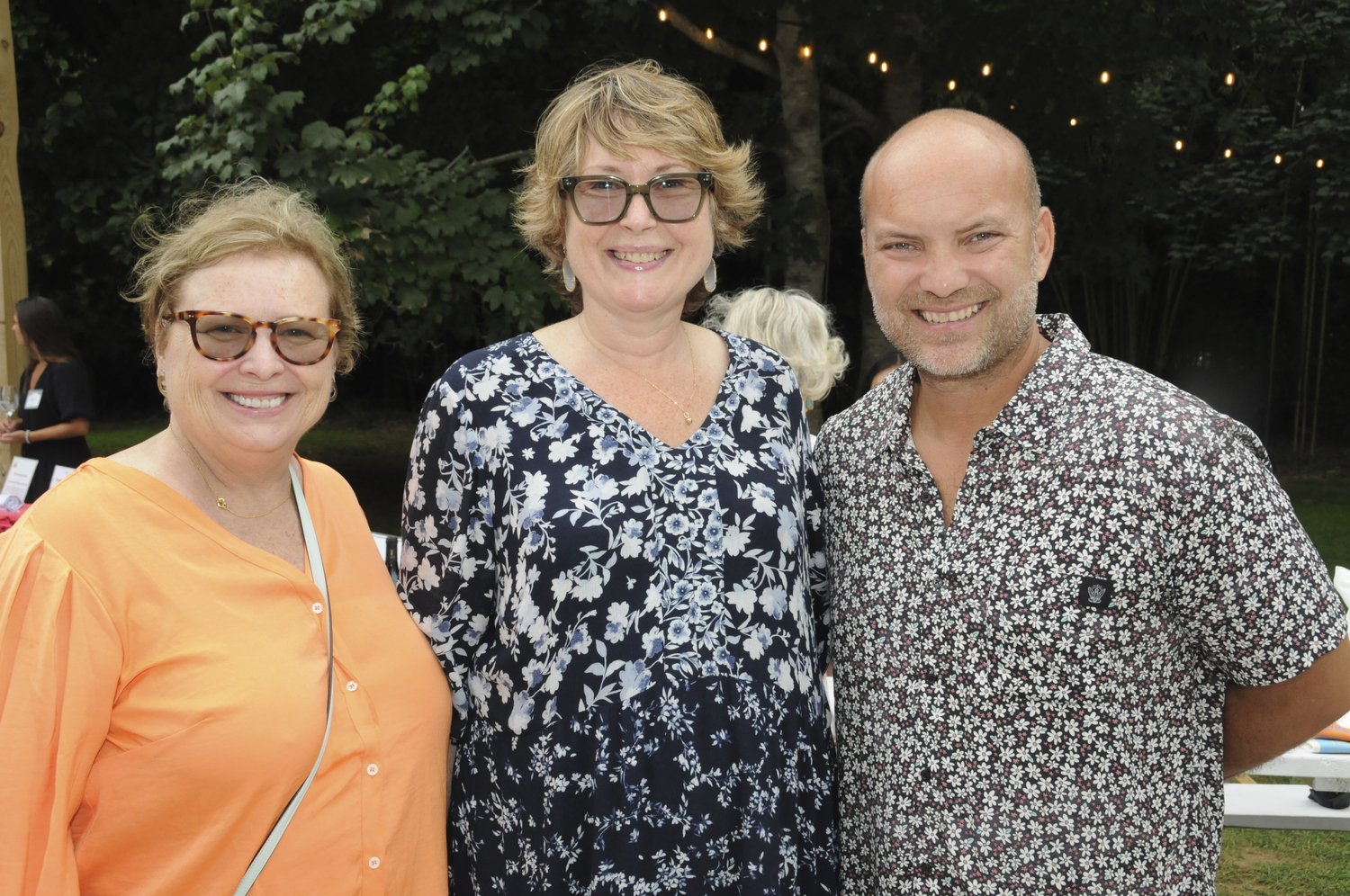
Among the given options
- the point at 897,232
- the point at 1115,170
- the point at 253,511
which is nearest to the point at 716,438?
the point at 897,232

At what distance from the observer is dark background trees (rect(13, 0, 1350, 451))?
727 centimetres

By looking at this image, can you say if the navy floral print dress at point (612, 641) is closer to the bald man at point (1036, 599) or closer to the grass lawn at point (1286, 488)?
the bald man at point (1036, 599)

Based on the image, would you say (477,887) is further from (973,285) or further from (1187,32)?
(1187,32)

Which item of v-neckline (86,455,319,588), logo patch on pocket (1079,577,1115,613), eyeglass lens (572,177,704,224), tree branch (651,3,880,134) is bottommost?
logo patch on pocket (1079,577,1115,613)

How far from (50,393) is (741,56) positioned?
19.3 feet

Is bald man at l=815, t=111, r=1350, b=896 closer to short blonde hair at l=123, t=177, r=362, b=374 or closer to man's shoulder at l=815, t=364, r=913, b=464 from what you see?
man's shoulder at l=815, t=364, r=913, b=464

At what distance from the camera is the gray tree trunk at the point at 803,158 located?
9023 millimetres

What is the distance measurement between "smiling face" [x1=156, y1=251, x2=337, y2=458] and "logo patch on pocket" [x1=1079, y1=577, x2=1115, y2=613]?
4.52 feet

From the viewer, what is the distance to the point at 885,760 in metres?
2.03

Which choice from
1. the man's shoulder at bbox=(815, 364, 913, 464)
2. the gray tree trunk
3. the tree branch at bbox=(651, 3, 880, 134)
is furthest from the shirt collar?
the tree branch at bbox=(651, 3, 880, 134)

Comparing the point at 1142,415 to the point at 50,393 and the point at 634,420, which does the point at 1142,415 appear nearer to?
the point at 634,420

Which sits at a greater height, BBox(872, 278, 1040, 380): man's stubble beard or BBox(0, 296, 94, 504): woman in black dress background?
BBox(872, 278, 1040, 380): man's stubble beard

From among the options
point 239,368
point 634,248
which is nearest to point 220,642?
point 239,368

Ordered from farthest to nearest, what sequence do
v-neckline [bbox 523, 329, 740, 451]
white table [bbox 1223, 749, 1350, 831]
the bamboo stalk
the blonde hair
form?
the bamboo stalk < the blonde hair < white table [bbox 1223, 749, 1350, 831] < v-neckline [bbox 523, 329, 740, 451]
